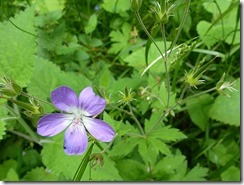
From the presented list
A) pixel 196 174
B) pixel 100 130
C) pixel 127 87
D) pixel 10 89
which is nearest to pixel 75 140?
pixel 100 130

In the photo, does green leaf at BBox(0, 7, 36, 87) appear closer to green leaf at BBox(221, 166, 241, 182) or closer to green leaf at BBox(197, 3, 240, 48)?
green leaf at BBox(197, 3, 240, 48)

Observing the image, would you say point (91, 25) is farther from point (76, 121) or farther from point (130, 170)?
point (76, 121)

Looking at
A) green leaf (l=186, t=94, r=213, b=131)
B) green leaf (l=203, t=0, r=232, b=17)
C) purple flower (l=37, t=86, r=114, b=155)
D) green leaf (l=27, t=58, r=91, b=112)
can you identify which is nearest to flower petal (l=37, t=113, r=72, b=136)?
purple flower (l=37, t=86, r=114, b=155)

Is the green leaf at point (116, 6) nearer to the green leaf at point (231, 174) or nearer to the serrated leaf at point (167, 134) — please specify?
the serrated leaf at point (167, 134)

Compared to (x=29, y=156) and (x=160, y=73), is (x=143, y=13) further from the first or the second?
(x=29, y=156)

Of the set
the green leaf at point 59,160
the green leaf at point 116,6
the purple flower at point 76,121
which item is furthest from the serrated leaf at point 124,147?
the green leaf at point 116,6
